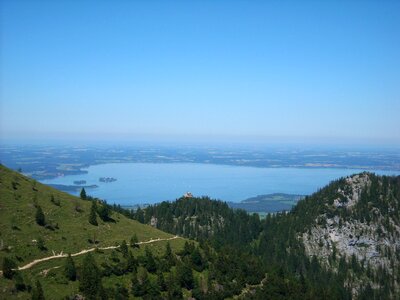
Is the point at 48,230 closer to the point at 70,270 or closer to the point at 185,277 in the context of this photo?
the point at 70,270

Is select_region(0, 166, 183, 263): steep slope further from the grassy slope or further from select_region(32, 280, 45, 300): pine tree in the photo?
select_region(32, 280, 45, 300): pine tree

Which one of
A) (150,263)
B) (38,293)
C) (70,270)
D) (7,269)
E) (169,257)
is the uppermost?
(7,269)

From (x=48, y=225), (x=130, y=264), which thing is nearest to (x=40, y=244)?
(x=48, y=225)

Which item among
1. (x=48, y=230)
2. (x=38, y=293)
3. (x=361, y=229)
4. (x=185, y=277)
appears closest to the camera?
(x=38, y=293)

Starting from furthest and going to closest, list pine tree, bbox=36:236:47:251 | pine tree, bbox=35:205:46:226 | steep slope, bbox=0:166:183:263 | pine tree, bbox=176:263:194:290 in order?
pine tree, bbox=35:205:46:226 < pine tree, bbox=176:263:194:290 < steep slope, bbox=0:166:183:263 < pine tree, bbox=36:236:47:251

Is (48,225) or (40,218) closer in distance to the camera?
(40,218)

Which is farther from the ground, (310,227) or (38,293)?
(38,293)

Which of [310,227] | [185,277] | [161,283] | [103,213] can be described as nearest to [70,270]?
[161,283]

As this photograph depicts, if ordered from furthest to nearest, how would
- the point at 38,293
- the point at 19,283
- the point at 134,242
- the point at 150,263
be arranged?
the point at 134,242 < the point at 150,263 < the point at 19,283 < the point at 38,293

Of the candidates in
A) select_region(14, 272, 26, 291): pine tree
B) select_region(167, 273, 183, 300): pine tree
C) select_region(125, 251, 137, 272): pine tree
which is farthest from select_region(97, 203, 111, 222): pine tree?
select_region(14, 272, 26, 291): pine tree
